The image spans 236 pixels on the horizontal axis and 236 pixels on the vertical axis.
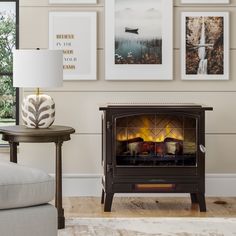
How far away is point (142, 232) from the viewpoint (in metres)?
4.61

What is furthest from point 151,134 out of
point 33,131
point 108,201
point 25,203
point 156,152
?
point 25,203

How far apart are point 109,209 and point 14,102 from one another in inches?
62.0

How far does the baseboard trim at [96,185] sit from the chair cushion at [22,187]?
2.58 m

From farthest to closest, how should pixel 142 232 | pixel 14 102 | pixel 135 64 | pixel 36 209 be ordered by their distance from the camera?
pixel 14 102 < pixel 135 64 < pixel 142 232 < pixel 36 209

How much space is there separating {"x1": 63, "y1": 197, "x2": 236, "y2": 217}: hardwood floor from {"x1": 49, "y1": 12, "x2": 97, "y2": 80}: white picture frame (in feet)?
3.55

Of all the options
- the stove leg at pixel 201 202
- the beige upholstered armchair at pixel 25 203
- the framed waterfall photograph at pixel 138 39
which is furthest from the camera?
the framed waterfall photograph at pixel 138 39

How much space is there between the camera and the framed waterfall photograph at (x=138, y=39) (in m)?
5.96

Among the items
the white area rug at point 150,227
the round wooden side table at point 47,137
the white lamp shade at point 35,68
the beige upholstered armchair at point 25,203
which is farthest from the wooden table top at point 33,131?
the beige upholstered armchair at point 25,203

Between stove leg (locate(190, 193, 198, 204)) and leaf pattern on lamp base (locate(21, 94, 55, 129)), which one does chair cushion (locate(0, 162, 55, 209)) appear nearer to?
leaf pattern on lamp base (locate(21, 94, 55, 129))

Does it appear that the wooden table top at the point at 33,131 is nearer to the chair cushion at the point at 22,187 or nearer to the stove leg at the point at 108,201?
the stove leg at the point at 108,201

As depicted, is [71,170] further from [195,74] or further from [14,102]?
[195,74]

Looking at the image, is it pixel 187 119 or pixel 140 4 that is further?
→ pixel 140 4

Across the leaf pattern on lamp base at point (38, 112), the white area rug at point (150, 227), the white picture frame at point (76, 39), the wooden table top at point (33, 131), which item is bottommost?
the white area rug at point (150, 227)

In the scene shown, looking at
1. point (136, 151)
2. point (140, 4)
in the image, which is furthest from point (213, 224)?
point (140, 4)
